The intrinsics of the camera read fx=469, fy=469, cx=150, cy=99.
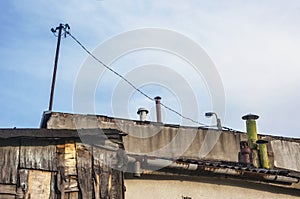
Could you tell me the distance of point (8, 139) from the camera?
27.5ft

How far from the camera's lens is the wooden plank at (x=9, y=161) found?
8.13 metres

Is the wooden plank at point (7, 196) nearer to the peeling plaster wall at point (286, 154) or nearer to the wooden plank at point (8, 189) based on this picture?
the wooden plank at point (8, 189)

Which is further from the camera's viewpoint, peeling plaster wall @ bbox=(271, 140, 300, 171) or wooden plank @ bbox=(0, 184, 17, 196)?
peeling plaster wall @ bbox=(271, 140, 300, 171)

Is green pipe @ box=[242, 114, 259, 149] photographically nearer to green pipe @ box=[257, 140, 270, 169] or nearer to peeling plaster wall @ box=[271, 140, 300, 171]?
green pipe @ box=[257, 140, 270, 169]

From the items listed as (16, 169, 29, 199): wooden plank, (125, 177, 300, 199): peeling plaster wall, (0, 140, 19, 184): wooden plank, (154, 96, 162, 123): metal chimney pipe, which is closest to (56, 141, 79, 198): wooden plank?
(16, 169, 29, 199): wooden plank

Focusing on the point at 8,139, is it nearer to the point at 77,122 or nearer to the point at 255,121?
the point at 77,122

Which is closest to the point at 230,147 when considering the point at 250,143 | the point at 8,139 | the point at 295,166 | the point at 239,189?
the point at 250,143

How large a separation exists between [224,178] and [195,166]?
39.6 inches

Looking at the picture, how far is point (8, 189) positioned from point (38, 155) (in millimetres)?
798

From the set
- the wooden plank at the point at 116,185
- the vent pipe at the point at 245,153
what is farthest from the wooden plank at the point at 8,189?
the vent pipe at the point at 245,153

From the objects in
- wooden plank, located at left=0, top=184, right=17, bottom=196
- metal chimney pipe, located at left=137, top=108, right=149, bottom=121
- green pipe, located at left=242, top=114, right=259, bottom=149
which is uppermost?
metal chimney pipe, located at left=137, top=108, right=149, bottom=121

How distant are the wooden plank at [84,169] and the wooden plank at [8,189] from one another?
1.14 metres

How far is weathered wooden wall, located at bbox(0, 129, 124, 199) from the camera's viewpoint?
26.8 feet

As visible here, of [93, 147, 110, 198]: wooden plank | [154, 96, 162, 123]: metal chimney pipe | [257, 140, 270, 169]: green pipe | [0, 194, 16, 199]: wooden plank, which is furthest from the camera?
[154, 96, 162, 123]: metal chimney pipe
